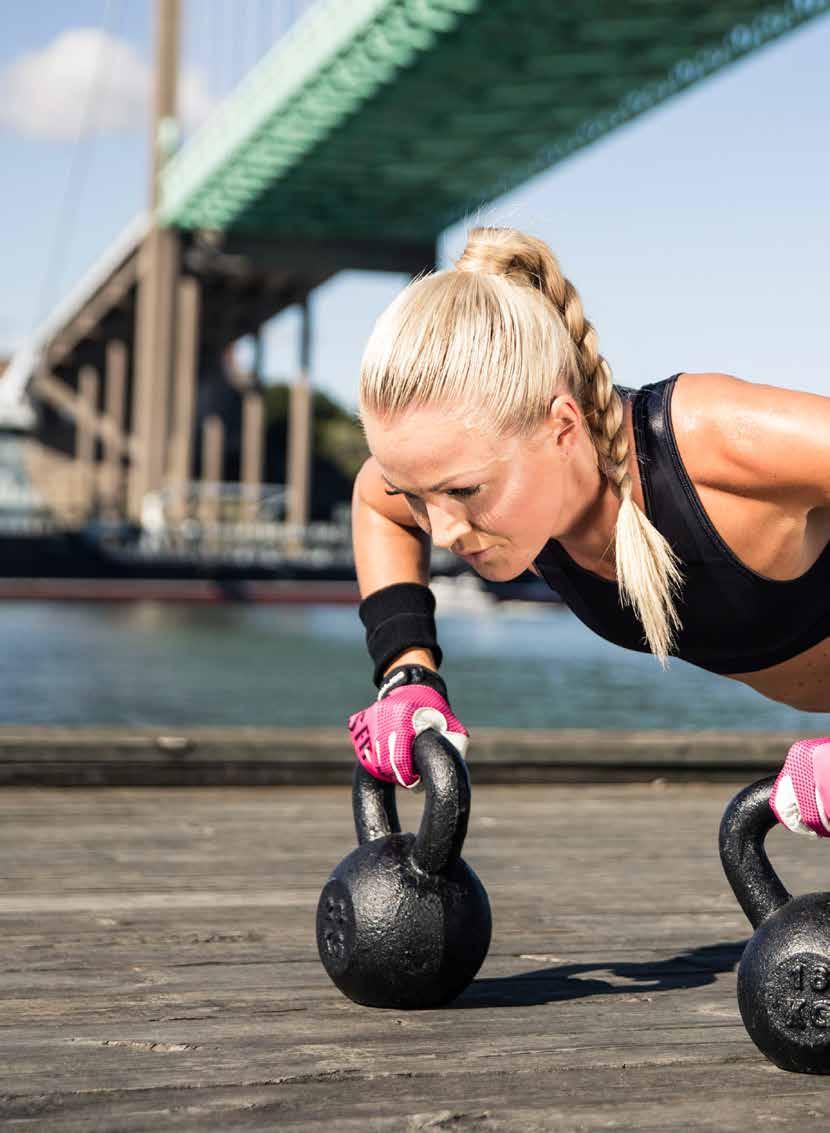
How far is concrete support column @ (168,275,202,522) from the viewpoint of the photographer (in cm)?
4300

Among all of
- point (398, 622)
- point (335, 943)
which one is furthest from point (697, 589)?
point (335, 943)

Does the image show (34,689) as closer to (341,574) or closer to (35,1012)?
(35,1012)

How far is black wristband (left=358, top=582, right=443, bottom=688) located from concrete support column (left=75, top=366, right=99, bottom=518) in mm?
54844

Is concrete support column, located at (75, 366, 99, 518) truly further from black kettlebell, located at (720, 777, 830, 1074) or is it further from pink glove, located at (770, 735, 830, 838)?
pink glove, located at (770, 735, 830, 838)

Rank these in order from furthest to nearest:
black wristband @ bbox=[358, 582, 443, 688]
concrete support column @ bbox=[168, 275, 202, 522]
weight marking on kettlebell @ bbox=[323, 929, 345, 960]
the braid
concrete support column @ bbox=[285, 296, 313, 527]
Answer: concrete support column @ bbox=[285, 296, 313, 527], concrete support column @ bbox=[168, 275, 202, 522], black wristband @ bbox=[358, 582, 443, 688], weight marking on kettlebell @ bbox=[323, 929, 345, 960], the braid

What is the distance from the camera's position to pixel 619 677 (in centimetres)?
2292

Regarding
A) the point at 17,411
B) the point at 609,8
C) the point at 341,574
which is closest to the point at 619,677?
the point at 609,8

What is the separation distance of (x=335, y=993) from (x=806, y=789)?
0.84 m

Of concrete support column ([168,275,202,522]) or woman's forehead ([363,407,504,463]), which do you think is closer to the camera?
woman's forehead ([363,407,504,463])

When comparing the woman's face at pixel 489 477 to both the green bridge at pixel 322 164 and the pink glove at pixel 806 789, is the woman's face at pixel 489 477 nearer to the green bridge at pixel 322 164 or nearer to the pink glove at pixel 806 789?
the pink glove at pixel 806 789

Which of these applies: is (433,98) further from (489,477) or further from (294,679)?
(489,477)

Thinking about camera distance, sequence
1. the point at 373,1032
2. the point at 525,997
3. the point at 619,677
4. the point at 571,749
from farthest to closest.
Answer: the point at 619,677 → the point at 571,749 → the point at 525,997 → the point at 373,1032

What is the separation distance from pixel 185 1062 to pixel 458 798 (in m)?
0.50

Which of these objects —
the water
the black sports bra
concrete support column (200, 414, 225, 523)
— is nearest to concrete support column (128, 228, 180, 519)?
the water
